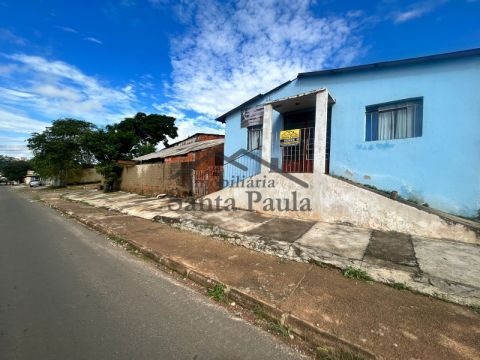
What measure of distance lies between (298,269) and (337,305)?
39.6 inches

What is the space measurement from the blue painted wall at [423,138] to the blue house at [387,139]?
0.06 feet

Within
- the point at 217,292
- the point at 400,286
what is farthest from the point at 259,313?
the point at 400,286

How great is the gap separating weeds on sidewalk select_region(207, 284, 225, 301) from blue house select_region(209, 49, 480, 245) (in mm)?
3876

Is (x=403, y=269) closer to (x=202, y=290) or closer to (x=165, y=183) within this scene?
(x=202, y=290)

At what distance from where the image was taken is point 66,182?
27672mm

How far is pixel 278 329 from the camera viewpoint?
2309 millimetres

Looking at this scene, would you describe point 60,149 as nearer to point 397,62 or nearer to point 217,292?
point 217,292

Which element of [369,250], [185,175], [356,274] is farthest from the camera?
[185,175]

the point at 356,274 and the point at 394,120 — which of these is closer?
the point at 356,274

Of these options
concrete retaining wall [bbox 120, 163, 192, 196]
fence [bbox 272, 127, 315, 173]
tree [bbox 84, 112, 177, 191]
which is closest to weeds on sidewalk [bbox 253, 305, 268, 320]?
fence [bbox 272, 127, 315, 173]

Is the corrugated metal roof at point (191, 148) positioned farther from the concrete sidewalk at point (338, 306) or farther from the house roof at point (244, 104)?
the concrete sidewalk at point (338, 306)

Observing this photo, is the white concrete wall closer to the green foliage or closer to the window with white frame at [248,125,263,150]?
the window with white frame at [248,125,263,150]

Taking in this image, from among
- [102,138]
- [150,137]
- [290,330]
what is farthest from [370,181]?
[150,137]

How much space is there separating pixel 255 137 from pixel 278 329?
7.59m
